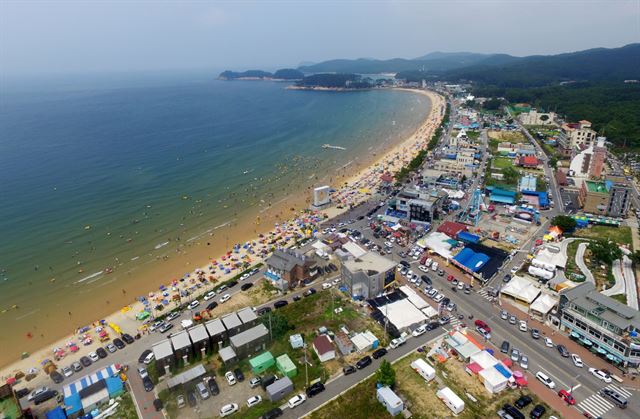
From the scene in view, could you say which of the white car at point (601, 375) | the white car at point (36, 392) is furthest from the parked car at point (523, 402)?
the white car at point (36, 392)

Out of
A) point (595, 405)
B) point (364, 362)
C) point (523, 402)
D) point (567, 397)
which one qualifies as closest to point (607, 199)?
point (595, 405)

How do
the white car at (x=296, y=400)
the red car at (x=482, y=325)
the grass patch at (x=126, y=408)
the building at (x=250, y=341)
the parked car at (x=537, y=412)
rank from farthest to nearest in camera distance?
the red car at (x=482, y=325)
the building at (x=250, y=341)
the grass patch at (x=126, y=408)
the white car at (x=296, y=400)
the parked car at (x=537, y=412)

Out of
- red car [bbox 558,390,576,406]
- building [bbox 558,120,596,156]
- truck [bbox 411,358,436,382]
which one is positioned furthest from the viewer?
building [bbox 558,120,596,156]

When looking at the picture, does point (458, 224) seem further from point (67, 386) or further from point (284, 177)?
point (67, 386)

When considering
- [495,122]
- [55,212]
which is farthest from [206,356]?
[495,122]

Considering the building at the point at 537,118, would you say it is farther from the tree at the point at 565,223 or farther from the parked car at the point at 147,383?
the parked car at the point at 147,383

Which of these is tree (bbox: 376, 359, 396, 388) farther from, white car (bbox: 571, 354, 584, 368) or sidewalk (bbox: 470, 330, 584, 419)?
white car (bbox: 571, 354, 584, 368)

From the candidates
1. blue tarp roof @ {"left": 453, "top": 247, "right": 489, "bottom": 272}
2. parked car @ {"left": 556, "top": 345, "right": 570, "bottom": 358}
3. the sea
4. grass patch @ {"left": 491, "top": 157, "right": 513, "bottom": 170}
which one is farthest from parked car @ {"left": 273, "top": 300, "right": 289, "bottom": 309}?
grass patch @ {"left": 491, "top": 157, "right": 513, "bottom": 170}
